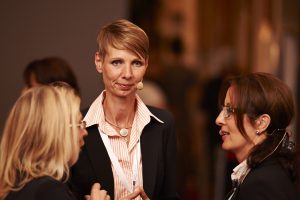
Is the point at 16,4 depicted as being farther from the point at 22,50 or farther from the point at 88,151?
the point at 88,151

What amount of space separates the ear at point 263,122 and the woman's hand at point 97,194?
817 mm

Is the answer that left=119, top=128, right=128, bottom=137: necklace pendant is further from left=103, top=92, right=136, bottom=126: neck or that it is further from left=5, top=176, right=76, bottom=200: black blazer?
left=5, top=176, right=76, bottom=200: black blazer

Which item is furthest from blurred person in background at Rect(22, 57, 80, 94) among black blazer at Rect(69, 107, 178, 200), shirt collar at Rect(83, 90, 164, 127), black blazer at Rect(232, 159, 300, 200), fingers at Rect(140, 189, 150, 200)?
black blazer at Rect(232, 159, 300, 200)

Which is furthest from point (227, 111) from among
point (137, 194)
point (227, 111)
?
point (137, 194)

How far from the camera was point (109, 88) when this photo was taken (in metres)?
3.80

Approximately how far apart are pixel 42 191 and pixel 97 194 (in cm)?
59

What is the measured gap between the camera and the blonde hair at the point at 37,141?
298cm

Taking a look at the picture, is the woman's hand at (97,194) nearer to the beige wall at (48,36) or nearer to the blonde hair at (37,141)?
the blonde hair at (37,141)

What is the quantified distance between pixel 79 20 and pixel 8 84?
87cm

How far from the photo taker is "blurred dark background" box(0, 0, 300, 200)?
6383mm

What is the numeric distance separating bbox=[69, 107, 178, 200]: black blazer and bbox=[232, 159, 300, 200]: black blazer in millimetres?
618

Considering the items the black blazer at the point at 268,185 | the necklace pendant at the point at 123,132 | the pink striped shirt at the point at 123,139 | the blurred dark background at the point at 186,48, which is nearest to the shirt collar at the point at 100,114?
the pink striped shirt at the point at 123,139

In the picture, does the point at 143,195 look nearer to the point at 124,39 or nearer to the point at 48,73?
the point at 124,39

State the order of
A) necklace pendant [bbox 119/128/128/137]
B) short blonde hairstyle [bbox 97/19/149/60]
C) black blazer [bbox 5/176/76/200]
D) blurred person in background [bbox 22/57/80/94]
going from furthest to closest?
blurred person in background [bbox 22/57/80/94], necklace pendant [bbox 119/128/128/137], short blonde hairstyle [bbox 97/19/149/60], black blazer [bbox 5/176/76/200]
